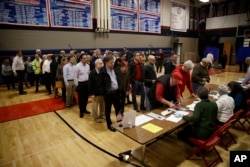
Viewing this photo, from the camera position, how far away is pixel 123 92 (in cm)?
384

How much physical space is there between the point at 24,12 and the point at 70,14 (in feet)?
6.82

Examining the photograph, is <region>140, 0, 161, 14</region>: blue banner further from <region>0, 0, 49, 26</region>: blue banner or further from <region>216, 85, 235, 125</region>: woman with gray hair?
<region>216, 85, 235, 125</region>: woman with gray hair

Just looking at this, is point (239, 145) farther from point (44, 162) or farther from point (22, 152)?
point (22, 152)

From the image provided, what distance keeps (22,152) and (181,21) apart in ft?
49.8

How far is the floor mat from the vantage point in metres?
4.54

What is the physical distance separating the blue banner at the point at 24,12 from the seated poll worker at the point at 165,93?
7305 mm

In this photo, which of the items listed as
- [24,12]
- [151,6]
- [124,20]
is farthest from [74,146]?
[151,6]

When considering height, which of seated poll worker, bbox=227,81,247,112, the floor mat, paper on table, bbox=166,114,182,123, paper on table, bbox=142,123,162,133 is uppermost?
seated poll worker, bbox=227,81,247,112

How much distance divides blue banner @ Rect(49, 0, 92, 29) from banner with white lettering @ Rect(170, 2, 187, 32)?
7.64m

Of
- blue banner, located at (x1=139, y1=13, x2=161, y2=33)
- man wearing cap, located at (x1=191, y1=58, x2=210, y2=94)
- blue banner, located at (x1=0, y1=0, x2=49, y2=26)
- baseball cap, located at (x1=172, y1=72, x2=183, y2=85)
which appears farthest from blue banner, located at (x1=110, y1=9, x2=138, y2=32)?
baseball cap, located at (x1=172, y1=72, x2=183, y2=85)

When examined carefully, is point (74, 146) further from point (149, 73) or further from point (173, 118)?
point (149, 73)

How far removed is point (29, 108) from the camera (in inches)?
199

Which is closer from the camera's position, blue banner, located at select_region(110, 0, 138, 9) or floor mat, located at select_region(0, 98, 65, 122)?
floor mat, located at select_region(0, 98, 65, 122)

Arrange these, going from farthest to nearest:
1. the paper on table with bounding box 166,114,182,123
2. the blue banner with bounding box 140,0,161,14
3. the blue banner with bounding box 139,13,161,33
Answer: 1. the blue banner with bounding box 139,13,161,33
2. the blue banner with bounding box 140,0,161,14
3. the paper on table with bounding box 166,114,182,123
